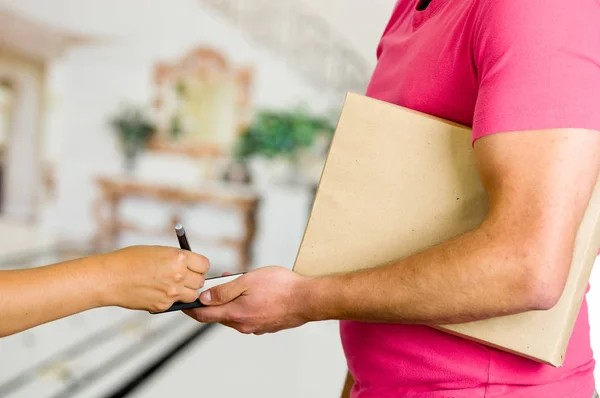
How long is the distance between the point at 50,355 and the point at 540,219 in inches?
127

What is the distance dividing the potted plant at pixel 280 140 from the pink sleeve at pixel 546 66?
5164 millimetres

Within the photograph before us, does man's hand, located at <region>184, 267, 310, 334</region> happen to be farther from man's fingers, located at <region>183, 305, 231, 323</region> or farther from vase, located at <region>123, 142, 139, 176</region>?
vase, located at <region>123, 142, 139, 176</region>

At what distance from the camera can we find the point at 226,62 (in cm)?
604

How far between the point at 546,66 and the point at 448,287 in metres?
0.26

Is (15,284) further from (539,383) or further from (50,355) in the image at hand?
(50,355)

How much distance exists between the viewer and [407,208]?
78 centimetres

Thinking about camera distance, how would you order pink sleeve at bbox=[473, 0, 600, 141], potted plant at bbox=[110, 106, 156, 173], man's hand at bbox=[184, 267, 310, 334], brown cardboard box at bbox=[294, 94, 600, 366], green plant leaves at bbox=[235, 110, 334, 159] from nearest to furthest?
pink sleeve at bbox=[473, 0, 600, 141] → brown cardboard box at bbox=[294, 94, 600, 366] → man's hand at bbox=[184, 267, 310, 334] → green plant leaves at bbox=[235, 110, 334, 159] → potted plant at bbox=[110, 106, 156, 173]

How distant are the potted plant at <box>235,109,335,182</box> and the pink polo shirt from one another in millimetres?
4778

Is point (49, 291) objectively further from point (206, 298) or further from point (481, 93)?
point (481, 93)

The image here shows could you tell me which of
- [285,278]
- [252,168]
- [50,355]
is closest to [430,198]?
[285,278]

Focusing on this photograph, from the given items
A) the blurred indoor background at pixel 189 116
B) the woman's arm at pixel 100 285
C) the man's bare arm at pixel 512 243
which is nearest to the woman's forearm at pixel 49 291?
the woman's arm at pixel 100 285

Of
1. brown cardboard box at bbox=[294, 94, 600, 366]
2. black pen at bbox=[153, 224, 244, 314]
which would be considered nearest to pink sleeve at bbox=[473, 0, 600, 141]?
brown cardboard box at bbox=[294, 94, 600, 366]

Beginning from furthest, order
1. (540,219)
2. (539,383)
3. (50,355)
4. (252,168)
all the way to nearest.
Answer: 1. (252,168)
2. (50,355)
3. (539,383)
4. (540,219)

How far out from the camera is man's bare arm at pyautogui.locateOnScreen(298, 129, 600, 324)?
61cm
